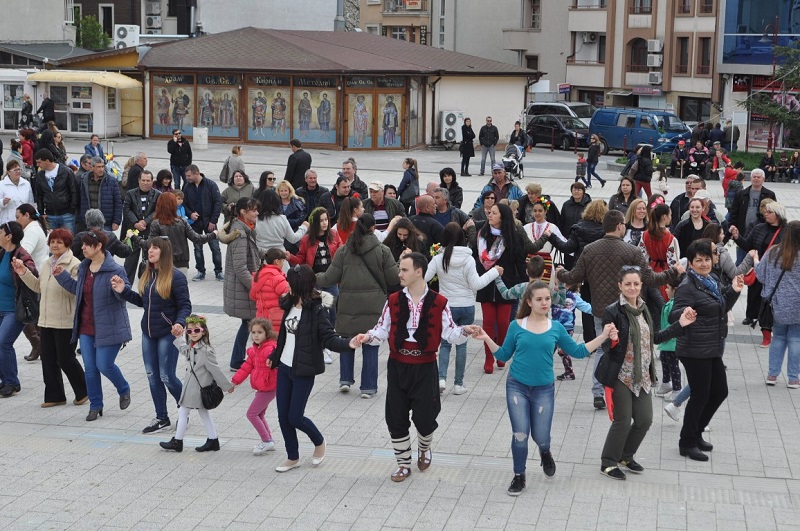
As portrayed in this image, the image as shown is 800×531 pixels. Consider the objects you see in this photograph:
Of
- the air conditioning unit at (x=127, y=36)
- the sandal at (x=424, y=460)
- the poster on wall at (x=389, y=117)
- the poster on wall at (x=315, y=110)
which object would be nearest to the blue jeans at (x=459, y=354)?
the sandal at (x=424, y=460)

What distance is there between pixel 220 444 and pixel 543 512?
292cm

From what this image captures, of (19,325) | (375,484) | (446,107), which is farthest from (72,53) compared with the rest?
(375,484)

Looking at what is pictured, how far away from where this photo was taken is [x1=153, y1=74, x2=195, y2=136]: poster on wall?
38062mm

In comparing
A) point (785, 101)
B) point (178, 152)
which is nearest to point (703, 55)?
point (785, 101)

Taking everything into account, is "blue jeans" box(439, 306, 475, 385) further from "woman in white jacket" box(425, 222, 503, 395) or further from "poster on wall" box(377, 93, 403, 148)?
"poster on wall" box(377, 93, 403, 148)

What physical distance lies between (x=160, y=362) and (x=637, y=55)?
154 feet

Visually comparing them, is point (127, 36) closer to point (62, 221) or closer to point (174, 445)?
point (62, 221)

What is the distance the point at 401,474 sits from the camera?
872 centimetres

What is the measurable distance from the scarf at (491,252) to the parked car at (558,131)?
30.8 metres

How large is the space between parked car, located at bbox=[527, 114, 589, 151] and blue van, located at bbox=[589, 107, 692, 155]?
1.45 feet

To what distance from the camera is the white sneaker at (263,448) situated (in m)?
9.38

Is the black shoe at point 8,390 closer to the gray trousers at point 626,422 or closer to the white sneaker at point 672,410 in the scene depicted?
the gray trousers at point 626,422

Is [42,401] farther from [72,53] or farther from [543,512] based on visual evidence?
[72,53]

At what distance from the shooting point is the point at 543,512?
8.12 m
